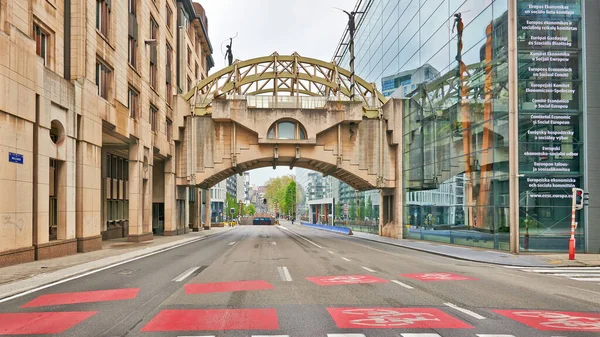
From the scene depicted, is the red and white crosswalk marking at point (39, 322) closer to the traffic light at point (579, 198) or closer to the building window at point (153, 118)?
the traffic light at point (579, 198)

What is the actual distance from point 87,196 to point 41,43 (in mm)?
7037

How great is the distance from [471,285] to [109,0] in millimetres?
23800

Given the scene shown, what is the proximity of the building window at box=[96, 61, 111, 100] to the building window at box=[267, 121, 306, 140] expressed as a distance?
43.5 ft

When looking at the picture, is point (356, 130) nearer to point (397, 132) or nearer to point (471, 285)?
point (397, 132)

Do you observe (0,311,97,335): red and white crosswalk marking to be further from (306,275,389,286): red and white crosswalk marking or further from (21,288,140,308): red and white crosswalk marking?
(306,275,389,286): red and white crosswalk marking

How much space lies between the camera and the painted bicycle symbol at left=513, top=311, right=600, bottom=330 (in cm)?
778

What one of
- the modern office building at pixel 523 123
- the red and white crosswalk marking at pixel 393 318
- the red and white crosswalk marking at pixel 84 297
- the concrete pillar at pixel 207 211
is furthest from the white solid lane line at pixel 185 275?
the concrete pillar at pixel 207 211

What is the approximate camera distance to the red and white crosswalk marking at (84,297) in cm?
973

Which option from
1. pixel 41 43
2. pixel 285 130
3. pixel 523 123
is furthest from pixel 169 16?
pixel 523 123

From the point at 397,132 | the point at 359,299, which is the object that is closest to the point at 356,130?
the point at 397,132

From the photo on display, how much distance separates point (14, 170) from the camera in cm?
1608

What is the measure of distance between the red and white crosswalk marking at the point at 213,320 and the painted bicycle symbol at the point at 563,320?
14.9 ft

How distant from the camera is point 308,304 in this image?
30.7 feet

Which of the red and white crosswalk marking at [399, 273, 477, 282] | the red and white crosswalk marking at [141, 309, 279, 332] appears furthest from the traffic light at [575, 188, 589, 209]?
the red and white crosswalk marking at [141, 309, 279, 332]
